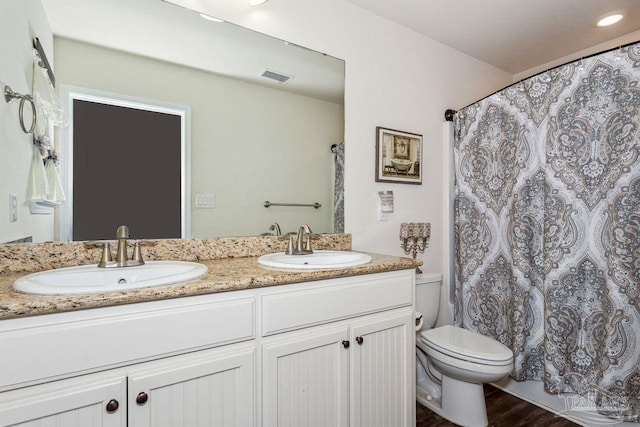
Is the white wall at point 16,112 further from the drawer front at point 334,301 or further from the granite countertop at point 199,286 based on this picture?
the drawer front at point 334,301

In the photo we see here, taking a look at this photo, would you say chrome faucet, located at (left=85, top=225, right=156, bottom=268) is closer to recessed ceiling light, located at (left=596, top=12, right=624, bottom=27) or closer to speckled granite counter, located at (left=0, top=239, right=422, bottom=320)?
speckled granite counter, located at (left=0, top=239, right=422, bottom=320)

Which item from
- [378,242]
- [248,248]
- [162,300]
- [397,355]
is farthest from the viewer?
[378,242]

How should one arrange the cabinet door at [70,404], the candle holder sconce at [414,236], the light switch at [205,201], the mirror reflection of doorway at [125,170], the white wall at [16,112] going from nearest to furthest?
1. the cabinet door at [70,404]
2. the white wall at [16,112]
3. the mirror reflection of doorway at [125,170]
4. the light switch at [205,201]
5. the candle holder sconce at [414,236]

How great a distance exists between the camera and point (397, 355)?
1.46 meters

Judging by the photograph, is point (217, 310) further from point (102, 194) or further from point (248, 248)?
point (102, 194)

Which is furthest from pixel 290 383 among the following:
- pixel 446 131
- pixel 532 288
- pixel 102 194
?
pixel 446 131

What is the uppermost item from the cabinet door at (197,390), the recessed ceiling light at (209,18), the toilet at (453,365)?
the recessed ceiling light at (209,18)

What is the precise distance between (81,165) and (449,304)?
7.88 feet

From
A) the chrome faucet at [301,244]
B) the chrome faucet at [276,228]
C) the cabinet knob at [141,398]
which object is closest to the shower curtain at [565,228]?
the chrome faucet at [301,244]

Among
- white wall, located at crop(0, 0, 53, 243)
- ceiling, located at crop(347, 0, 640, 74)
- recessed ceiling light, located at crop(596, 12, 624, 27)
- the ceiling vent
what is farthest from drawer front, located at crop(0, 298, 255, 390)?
recessed ceiling light, located at crop(596, 12, 624, 27)

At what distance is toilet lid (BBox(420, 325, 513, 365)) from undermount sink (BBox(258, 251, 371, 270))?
69cm

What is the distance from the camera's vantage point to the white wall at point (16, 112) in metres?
1.06

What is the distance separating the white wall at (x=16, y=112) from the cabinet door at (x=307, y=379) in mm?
951

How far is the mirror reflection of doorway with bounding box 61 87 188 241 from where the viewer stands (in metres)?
1.28
